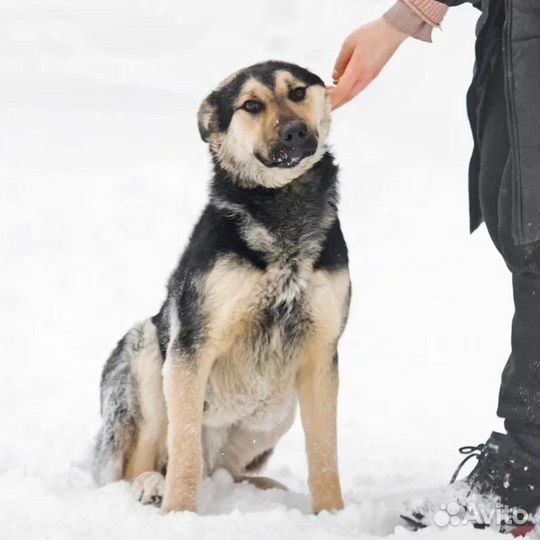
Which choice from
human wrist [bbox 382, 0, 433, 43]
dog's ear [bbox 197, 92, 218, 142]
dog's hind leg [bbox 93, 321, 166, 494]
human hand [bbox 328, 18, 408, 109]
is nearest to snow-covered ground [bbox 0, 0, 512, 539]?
dog's hind leg [bbox 93, 321, 166, 494]

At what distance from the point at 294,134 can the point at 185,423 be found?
42.6 inches

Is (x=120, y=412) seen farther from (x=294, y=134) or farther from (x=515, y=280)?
(x=515, y=280)

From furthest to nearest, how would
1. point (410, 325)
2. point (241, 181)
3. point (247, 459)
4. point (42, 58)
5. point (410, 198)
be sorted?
point (42, 58)
point (410, 198)
point (410, 325)
point (247, 459)
point (241, 181)

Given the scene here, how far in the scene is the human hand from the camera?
126 inches

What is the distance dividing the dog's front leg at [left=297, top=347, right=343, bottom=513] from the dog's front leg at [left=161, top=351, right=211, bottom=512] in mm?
399

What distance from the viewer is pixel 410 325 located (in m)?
6.69

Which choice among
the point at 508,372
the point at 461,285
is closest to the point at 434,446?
the point at 508,372

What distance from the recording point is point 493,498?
3.02 meters

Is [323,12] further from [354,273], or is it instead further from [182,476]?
[182,476]

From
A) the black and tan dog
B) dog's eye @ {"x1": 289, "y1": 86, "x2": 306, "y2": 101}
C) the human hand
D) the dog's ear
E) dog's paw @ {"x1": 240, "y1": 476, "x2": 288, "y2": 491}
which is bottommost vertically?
dog's paw @ {"x1": 240, "y1": 476, "x2": 288, "y2": 491}

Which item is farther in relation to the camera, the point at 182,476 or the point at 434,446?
the point at 434,446

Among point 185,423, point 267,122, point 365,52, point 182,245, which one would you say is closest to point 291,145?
point 267,122

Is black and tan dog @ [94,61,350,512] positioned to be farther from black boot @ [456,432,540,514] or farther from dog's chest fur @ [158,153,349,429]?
black boot @ [456,432,540,514]

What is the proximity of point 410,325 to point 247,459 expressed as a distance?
2.98 meters
